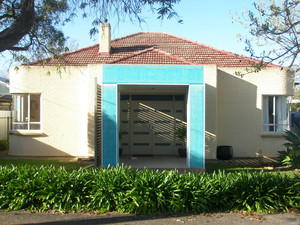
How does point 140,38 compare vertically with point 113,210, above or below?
above

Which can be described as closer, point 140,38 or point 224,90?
point 224,90

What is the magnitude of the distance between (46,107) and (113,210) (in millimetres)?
9187

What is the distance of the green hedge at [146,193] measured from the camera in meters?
7.20

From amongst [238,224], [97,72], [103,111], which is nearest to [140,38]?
[97,72]

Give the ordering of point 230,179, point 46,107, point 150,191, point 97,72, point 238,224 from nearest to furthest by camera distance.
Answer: point 238,224 → point 150,191 → point 230,179 → point 97,72 → point 46,107

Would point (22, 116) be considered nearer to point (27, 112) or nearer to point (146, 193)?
point (27, 112)

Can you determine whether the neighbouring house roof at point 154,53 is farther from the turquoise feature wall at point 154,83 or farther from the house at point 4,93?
the house at point 4,93

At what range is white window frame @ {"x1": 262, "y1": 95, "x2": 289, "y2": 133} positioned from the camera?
15.5 meters

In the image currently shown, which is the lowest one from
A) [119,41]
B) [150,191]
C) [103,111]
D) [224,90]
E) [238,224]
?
[238,224]

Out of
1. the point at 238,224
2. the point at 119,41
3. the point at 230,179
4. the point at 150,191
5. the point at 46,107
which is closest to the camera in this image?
the point at 238,224

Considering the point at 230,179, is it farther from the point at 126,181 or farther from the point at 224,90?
the point at 224,90

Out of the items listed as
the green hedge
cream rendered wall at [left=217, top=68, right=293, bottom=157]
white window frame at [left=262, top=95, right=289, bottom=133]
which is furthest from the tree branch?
white window frame at [left=262, top=95, right=289, bottom=133]

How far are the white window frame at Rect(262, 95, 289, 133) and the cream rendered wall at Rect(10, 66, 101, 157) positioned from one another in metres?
7.96

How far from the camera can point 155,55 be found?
45.8ft
